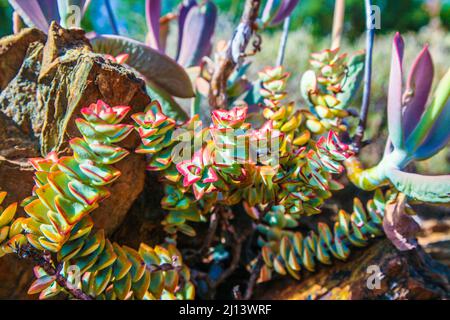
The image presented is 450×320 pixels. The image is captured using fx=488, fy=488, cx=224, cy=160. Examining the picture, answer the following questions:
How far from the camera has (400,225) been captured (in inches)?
28.3

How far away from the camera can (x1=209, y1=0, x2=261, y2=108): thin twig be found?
2.41 feet

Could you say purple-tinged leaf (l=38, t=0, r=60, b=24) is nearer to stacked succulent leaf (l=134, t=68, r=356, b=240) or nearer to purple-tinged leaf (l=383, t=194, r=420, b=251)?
stacked succulent leaf (l=134, t=68, r=356, b=240)

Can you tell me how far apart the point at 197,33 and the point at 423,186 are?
51cm

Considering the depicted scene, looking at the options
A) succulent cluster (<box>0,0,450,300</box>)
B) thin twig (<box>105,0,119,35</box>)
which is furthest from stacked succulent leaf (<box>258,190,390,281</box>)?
thin twig (<box>105,0,119,35</box>)

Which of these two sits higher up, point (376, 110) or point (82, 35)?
point (82, 35)

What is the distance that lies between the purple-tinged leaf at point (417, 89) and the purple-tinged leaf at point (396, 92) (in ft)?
0.14

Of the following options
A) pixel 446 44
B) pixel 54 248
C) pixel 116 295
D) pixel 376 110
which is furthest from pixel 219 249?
pixel 446 44

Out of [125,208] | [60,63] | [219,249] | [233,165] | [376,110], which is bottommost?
[376,110]

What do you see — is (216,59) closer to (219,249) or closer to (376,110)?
(219,249)

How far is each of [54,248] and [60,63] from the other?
0.80ft

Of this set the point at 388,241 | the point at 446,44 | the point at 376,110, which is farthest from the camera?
the point at 446,44

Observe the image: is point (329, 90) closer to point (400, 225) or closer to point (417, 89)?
point (417, 89)

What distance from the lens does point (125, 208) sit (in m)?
0.72

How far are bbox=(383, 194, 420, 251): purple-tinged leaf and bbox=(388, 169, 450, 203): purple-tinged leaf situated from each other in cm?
4
